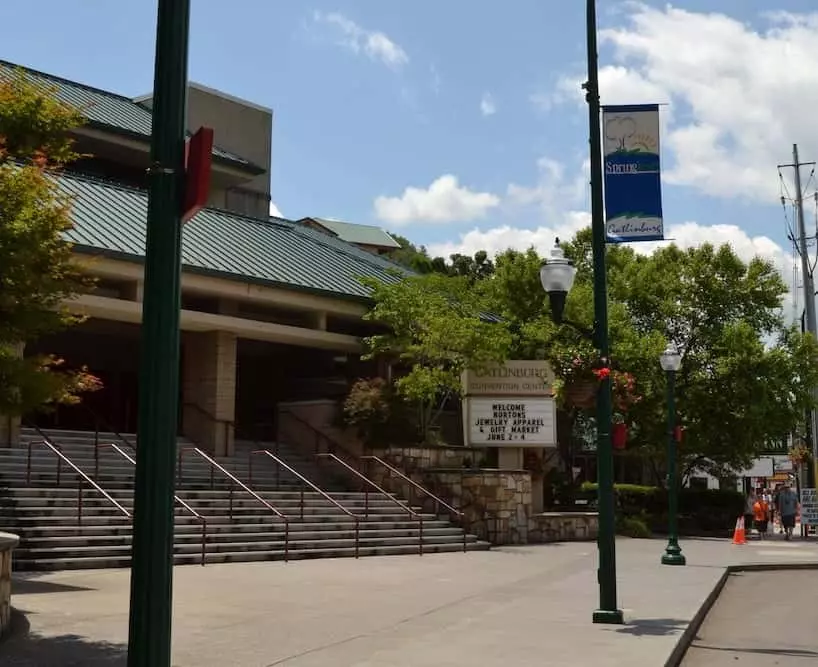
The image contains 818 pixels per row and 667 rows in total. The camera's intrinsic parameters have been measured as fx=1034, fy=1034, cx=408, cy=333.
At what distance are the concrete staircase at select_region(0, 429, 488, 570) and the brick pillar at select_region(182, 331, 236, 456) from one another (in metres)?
0.62

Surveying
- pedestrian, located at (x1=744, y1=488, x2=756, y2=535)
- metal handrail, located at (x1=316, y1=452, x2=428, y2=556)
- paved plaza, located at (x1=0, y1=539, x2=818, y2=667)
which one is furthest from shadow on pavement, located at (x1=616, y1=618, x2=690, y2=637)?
pedestrian, located at (x1=744, y1=488, x2=756, y2=535)

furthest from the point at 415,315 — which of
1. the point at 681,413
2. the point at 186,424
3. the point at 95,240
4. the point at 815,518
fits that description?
the point at 815,518

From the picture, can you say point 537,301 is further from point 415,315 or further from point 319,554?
point 319,554

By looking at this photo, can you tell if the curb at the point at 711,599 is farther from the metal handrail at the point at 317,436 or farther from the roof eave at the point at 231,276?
the roof eave at the point at 231,276

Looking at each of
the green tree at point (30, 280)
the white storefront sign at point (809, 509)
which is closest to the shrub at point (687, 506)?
the white storefront sign at point (809, 509)

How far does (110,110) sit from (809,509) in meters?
27.6

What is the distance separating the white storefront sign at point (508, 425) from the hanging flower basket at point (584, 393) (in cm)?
1671

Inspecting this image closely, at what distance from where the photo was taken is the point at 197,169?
4840 millimetres

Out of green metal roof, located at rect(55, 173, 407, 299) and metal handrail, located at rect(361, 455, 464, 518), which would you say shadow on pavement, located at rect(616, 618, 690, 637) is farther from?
green metal roof, located at rect(55, 173, 407, 299)

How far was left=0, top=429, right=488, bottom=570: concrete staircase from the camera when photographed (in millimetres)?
18281

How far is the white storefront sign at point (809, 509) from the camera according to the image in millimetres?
33938

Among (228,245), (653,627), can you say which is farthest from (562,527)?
(653,627)

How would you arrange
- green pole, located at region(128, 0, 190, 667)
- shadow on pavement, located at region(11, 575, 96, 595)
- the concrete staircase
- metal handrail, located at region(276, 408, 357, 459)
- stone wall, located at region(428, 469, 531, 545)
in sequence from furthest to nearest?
metal handrail, located at region(276, 408, 357, 459) < stone wall, located at region(428, 469, 531, 545) < the concrete staircase < shadow on pavement, located at region(11, 575, 96, 595) < green pole, located at region(128, 0, 190, 667)

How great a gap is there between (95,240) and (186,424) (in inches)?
243
